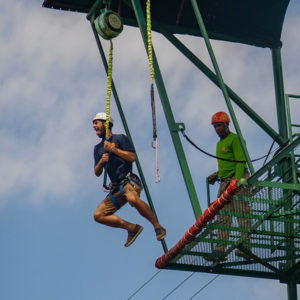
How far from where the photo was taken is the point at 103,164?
20.7 metres

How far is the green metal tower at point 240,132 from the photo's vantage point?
18969 mm

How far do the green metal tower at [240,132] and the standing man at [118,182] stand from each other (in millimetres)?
1017

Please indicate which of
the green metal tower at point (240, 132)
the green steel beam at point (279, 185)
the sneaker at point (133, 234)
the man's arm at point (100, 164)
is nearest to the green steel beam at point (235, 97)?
the green metal tower at point (240, 132)

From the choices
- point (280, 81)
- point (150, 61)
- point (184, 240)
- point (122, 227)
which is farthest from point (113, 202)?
point (280, 81)

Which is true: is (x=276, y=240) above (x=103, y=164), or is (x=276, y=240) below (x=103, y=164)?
below

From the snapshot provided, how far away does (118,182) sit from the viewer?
20.8 meters

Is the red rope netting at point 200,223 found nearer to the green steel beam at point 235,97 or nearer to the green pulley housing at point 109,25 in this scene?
the green steel beam at point 235,97

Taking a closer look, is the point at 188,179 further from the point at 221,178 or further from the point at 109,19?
the point at 109,19

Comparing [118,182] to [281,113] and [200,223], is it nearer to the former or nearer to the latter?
[200,223]

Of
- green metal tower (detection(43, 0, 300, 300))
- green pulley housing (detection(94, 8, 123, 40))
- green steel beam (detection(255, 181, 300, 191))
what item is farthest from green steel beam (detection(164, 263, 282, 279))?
green pulley housing (detection(94, 8, 123, 40))

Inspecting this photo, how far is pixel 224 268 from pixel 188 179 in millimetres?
2830

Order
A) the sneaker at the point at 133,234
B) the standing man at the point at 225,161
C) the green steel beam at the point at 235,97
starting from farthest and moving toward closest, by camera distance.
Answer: the green steel beam at the point at 235,97
the sneaker at the point at 133,234
the standing man at the point at 225,161

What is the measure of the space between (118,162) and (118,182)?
1.52 ft

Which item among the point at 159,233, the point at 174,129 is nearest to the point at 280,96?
the point at 174,129
